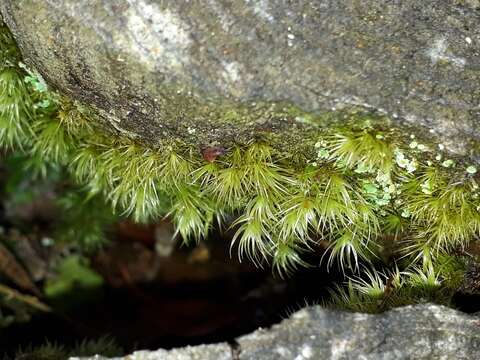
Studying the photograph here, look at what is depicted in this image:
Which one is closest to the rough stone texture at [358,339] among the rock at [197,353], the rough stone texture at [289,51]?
the rock at [197,353]

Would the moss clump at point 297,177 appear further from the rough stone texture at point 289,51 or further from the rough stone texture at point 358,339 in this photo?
the rough stone texture at point 358,339

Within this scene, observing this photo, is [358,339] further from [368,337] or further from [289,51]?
[289,51]

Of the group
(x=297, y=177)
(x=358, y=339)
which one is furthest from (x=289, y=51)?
(x=358, y=339)

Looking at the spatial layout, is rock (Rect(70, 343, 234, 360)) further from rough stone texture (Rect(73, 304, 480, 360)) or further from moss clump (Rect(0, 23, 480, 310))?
moss clump (Rect(0, 23, 480, 310))

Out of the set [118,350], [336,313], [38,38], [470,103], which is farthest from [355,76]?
[118,350]

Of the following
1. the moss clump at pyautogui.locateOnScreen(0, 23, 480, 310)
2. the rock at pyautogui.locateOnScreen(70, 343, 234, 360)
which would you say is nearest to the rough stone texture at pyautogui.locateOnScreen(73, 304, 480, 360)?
the rock at pyautogui.locateOnScreen(70, 343, 234, 360)
